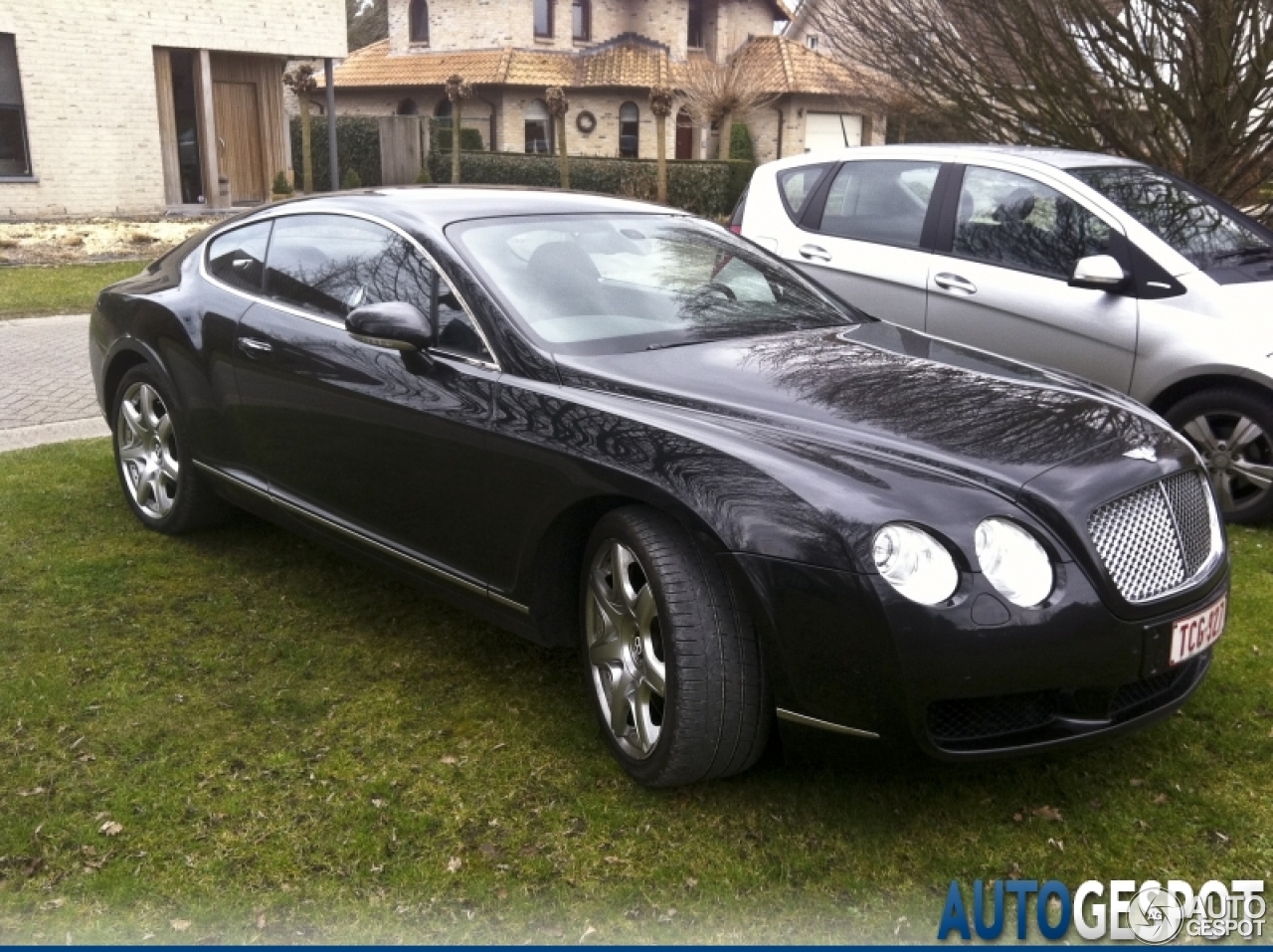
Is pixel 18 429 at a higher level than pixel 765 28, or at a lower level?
lower

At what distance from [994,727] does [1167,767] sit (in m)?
0.87

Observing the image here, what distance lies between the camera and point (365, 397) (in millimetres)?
4191

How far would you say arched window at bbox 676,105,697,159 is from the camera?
129 feet

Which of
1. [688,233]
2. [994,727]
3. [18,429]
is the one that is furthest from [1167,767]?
[18,429]

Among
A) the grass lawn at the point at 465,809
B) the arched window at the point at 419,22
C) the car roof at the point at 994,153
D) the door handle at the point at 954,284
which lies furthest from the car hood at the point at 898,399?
the arched window at the point at 419,22

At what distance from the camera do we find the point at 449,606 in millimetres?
4871

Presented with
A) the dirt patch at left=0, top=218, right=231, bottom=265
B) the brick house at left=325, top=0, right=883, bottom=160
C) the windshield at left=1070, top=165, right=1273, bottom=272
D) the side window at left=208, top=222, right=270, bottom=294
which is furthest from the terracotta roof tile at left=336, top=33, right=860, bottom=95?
the side window at left=208, top=222, right=270, bottom=294

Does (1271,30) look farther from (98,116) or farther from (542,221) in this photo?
(98,116)

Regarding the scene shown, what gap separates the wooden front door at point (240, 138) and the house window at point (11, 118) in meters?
3.69

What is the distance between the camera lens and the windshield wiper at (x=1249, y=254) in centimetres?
623

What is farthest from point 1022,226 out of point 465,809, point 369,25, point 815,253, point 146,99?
point 369,25

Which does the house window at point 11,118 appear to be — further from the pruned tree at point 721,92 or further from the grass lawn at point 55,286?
the pruned tree at point 721,92

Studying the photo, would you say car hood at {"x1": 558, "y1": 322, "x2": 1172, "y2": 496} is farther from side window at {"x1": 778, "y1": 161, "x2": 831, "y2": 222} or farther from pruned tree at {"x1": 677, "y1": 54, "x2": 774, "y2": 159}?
pruned tree at {"x1": 677, "y1": 54, "x2": 774, "y2": 159}

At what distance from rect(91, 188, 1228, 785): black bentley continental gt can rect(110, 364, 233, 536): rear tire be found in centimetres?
26
